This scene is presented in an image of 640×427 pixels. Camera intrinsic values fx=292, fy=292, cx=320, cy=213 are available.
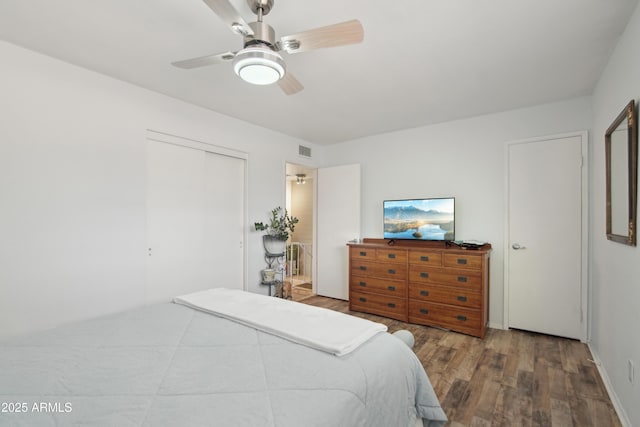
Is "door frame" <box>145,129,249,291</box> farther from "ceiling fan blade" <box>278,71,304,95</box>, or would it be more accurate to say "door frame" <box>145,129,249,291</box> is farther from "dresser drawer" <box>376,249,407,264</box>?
"dresser drawer" <box>376,249,407,264</box>

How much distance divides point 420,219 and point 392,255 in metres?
0.62

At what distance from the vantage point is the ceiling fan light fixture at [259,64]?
153 centimetres

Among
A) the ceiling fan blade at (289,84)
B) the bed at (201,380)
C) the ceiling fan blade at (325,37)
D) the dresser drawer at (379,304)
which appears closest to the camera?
the bed at (201,380)

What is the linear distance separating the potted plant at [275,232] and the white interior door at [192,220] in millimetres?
327

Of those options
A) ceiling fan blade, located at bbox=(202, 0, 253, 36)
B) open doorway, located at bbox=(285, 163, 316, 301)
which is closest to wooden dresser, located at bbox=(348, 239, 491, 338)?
open doorway, located at bbox=(285, 163, 316, 301)

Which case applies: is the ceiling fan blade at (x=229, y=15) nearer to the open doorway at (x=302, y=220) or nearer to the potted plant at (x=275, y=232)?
the potted plant at (x=275, y=232)

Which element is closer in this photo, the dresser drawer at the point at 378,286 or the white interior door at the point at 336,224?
the dresser drawer at the point at 378,286

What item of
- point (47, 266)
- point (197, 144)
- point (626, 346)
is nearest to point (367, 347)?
point (626, 346)

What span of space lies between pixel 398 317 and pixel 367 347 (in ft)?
8.25

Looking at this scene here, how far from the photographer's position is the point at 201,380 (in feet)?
3.55

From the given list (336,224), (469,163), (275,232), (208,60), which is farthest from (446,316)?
(208,60)

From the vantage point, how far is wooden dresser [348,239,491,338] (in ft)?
10.4

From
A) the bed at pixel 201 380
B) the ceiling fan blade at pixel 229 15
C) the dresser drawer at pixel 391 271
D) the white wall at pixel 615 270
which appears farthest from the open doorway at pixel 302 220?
the bed at pixel 201 380

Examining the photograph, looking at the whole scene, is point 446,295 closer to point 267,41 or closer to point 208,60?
point 267,41
